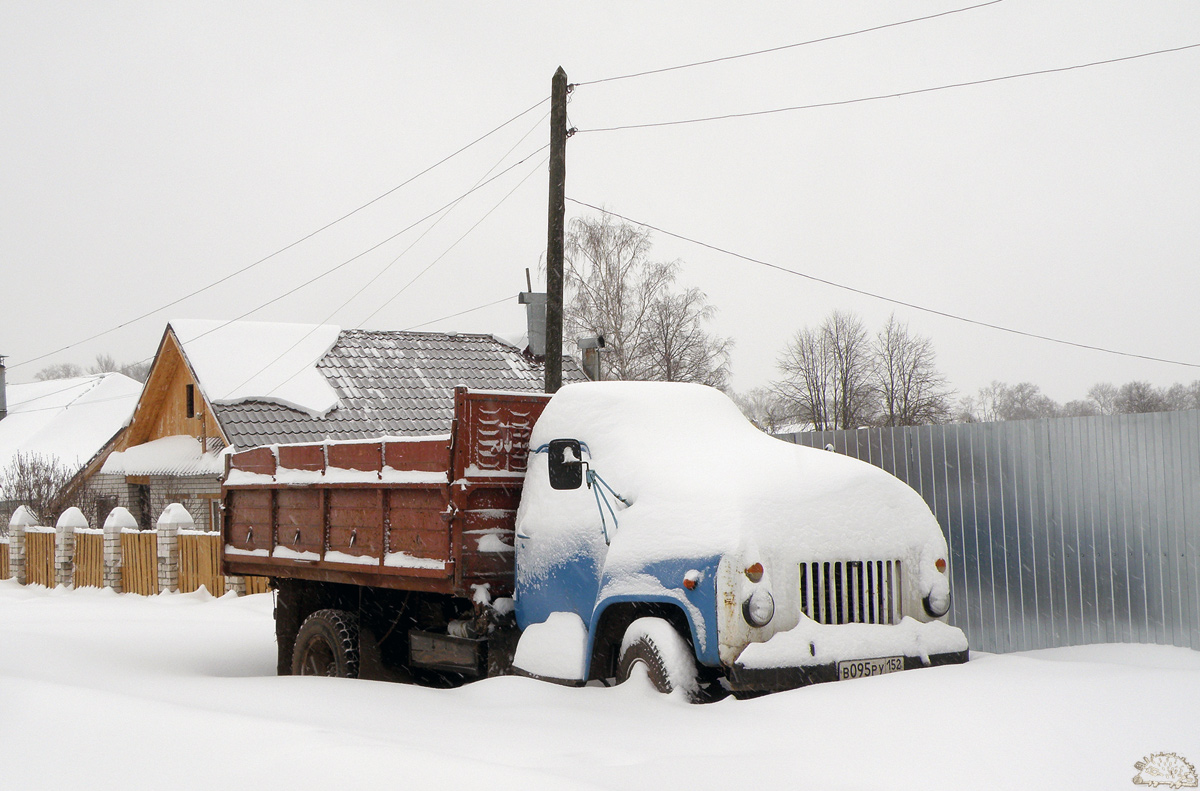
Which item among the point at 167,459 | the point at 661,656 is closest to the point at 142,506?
the point at 167,459

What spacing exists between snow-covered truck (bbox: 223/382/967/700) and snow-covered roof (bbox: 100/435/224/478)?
17.1 m

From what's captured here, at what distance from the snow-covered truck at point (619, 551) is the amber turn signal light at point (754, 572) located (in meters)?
0.02

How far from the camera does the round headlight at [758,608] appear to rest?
17.2ft

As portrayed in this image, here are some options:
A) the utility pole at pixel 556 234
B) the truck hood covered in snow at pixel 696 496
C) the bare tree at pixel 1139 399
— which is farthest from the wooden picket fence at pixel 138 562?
the bare tree at pixel 1139 399

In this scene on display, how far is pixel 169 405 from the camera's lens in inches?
1107

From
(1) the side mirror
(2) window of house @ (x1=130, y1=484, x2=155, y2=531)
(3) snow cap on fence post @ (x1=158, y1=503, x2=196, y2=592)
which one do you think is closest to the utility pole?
(1) the side mirror

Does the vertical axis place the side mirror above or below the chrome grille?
above

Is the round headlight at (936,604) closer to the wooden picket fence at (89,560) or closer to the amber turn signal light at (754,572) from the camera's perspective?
the amber turn signal light at (754,572)

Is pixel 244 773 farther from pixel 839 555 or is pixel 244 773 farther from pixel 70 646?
pixel 70 646

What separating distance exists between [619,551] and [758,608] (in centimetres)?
93

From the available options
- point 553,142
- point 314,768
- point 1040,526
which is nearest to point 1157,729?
point 314,768

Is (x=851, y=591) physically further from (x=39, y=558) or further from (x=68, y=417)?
(x=68, y=417)

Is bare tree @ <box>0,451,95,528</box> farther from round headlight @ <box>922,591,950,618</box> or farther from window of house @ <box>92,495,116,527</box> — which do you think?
round headlight @ <box>922,591,950,618</box>

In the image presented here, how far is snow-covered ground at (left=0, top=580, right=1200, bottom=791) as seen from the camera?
4.03 meters
